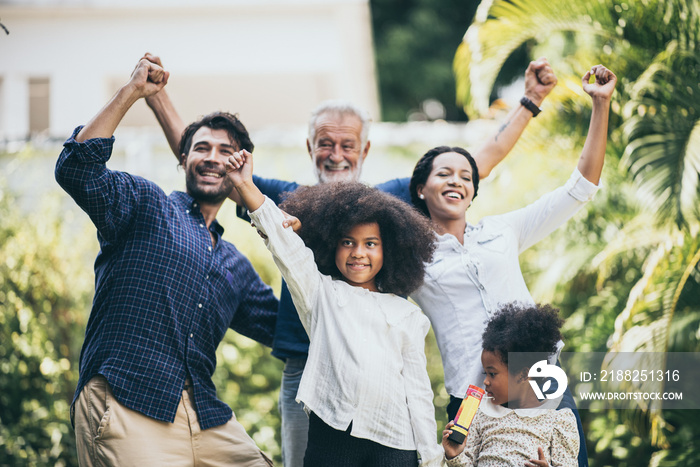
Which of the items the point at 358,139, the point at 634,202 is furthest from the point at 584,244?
the point at 358,139

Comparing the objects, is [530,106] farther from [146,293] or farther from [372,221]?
[146,293]

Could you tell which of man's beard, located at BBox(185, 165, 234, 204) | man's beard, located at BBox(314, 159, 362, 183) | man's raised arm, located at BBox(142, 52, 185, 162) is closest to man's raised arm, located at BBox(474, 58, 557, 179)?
man's beard, located at BBox(314, 159, 362, 183)

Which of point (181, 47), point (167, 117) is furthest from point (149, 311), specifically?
point (181, 47)

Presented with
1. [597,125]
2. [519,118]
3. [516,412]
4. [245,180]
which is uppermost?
[519,118]

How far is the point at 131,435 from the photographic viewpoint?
2.88m

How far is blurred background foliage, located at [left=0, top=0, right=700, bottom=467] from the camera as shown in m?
4.70

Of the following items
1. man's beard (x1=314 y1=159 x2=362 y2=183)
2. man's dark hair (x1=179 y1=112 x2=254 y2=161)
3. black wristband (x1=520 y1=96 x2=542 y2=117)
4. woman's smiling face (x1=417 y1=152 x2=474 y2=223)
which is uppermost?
black wristband (x1=520 y1=96 x2=542 y2=117)

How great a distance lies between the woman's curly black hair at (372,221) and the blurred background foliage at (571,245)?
2184mm

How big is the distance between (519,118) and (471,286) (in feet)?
4.04

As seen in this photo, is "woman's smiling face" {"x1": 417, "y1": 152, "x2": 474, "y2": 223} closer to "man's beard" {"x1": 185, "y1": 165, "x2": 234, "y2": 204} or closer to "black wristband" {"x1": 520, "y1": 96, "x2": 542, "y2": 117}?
"black wristband" {"x1": 520, "y1": 96, "x2": 542, "y2": 117}

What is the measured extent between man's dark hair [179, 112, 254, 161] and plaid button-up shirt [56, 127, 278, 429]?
1.26 feet

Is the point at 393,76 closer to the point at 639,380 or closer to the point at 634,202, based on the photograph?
the point at 634,202

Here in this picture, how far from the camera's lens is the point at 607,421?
580 cm

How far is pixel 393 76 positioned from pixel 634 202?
9079 mm
